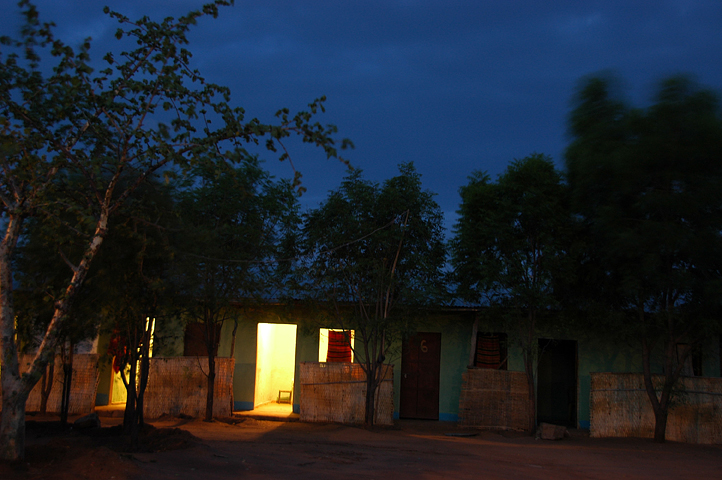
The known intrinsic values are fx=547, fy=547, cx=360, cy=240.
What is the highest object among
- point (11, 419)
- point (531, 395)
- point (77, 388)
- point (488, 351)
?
point (488, 351)

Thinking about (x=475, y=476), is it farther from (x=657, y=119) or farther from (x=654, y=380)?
(x=657, y=119)

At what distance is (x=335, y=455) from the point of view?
8.14m

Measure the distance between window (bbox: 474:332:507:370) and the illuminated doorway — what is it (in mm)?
4973

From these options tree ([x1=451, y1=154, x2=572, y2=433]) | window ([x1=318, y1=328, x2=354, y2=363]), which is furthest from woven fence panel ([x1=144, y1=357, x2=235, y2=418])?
tree ([x1=451, y1=154, x2=572, y2=433])

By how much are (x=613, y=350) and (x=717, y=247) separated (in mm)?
4472

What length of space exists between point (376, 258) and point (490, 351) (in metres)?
4.14

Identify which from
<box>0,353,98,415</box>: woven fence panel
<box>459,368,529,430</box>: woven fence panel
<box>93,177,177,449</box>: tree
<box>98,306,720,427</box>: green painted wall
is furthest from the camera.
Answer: <box>98,306,720,427</box>: green painted wall

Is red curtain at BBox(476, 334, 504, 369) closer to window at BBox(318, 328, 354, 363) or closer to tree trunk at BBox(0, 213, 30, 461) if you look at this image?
window at BBox(318, 328, 354, 363)

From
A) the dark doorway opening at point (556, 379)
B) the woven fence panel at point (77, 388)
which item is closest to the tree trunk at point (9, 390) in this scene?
the woven fence panel at point (77, 388)

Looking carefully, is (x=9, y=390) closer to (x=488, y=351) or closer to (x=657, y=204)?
(x=657, y=204)

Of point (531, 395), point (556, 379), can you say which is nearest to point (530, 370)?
point (531, 395)

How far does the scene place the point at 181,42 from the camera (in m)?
6.13

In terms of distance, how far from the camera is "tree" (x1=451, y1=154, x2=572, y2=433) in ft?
36.4

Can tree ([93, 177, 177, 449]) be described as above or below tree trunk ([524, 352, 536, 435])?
above
